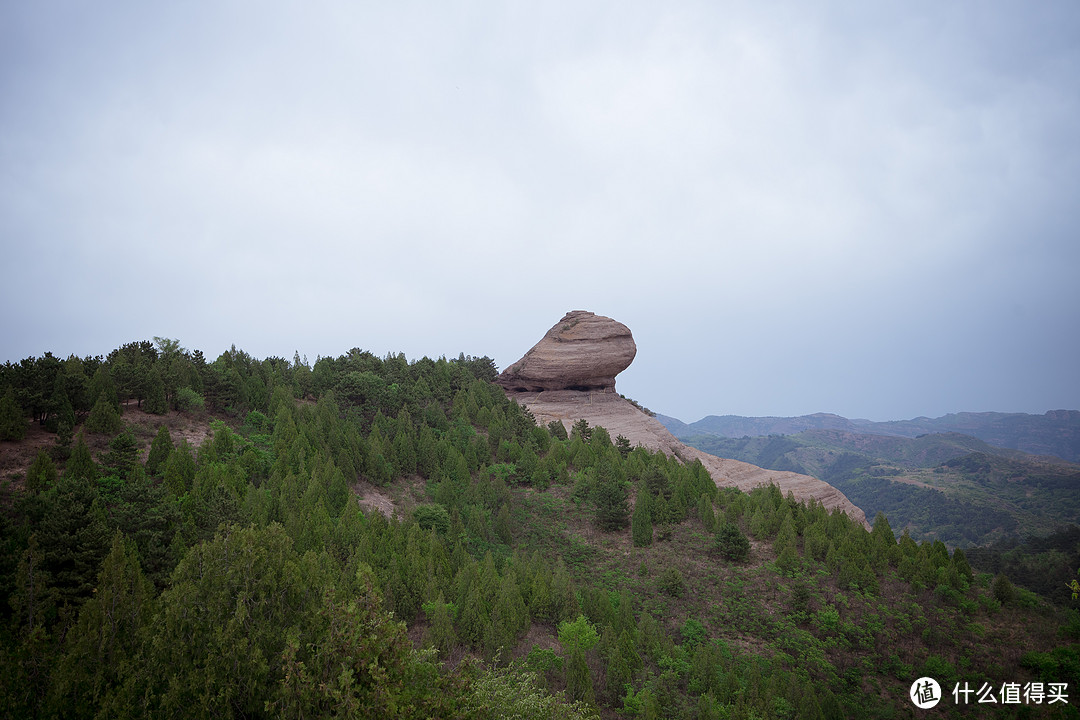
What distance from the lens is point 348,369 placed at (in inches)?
1328

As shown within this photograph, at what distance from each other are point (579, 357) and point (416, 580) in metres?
26.8

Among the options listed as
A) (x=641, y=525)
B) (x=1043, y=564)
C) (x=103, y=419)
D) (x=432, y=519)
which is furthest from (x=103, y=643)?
(x=1043, y=564)

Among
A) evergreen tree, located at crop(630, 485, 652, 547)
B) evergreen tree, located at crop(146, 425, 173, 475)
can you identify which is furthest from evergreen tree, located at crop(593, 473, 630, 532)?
evergreen tree, located at crop(146, 425, 173, 475)

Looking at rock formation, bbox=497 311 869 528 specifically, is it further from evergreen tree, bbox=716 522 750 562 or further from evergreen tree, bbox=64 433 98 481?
evergreen tree, bbox=64 433 98 481

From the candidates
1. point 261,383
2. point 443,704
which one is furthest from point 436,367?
point 443,704

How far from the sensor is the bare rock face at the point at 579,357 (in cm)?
4166

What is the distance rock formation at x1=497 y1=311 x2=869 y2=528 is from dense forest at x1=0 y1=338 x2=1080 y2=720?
9.09 m

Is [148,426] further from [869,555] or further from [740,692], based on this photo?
[869,555]

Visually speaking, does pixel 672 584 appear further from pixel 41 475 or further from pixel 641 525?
pixel 41 475

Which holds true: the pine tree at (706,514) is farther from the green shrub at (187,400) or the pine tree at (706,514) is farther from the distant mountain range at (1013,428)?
the distant mountain range at (1013,428)

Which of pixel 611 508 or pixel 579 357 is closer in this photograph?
pixel 611 508

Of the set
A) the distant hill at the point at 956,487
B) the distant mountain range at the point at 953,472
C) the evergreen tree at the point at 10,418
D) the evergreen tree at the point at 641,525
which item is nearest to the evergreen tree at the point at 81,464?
the evergreen tree at the point at 10,418

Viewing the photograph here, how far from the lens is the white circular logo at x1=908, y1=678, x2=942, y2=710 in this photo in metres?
15.4

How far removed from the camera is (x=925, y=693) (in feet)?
51.6
